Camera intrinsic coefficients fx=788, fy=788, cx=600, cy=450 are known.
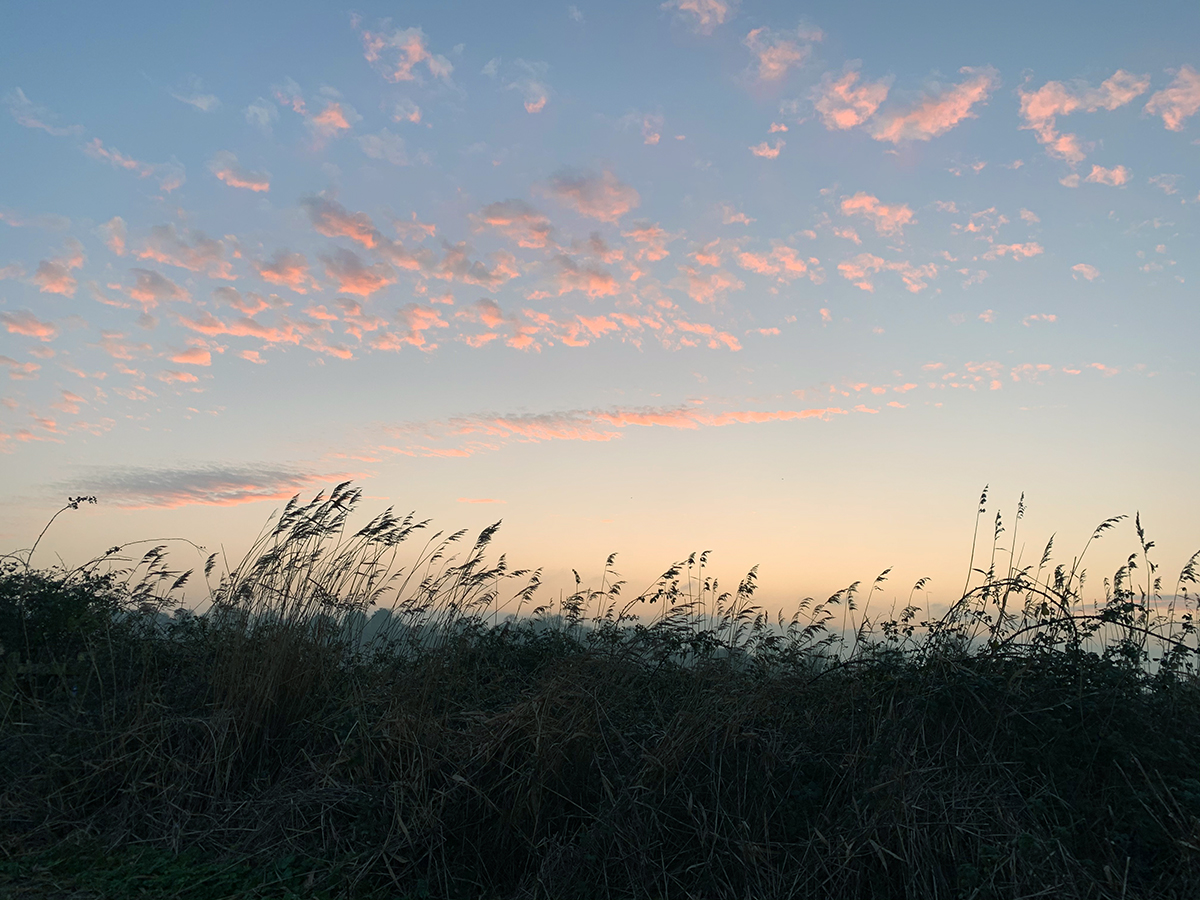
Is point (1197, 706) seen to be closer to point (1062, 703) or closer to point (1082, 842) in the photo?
point (1062, 703)

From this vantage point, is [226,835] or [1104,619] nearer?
[226,835]

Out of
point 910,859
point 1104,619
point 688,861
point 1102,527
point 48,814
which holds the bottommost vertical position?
point 48,814

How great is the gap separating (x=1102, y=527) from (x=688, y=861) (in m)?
3.98

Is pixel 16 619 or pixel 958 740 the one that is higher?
pixel 958 740

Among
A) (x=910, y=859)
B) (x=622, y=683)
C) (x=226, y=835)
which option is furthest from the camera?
(x=622, y=683)

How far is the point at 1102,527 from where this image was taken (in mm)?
5965

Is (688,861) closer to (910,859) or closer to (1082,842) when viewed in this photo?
(910,859)

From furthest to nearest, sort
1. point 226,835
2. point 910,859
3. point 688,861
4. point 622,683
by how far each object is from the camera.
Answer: point 622,683
point 226,835
point 688,861
point 910,859

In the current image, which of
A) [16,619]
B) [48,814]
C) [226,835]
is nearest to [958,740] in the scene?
[226,835]

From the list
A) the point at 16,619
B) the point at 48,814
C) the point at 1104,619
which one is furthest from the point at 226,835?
the point at 1104,619

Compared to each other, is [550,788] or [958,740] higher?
[958,740]

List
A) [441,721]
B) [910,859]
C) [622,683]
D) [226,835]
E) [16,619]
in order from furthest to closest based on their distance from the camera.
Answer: [16,619], [622,683], [441,721], [226,835], [910,859]

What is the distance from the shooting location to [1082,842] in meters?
4.49

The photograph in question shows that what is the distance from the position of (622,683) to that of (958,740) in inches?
94.7
